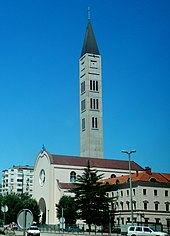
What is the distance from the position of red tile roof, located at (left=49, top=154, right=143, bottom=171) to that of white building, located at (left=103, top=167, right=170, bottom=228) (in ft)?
80.8

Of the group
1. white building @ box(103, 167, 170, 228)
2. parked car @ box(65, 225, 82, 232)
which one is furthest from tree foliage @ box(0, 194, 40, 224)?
parked car @ box(65, 225, 82, 232)

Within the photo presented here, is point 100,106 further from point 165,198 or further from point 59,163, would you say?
point 165,198

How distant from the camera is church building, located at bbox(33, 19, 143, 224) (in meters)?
106

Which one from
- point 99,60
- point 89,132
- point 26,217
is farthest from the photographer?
point 99,60

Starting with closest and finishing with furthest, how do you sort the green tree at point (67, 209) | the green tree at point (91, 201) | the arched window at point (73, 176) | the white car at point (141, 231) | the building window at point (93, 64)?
the white car at point (141, 231)
the green tree at point (91, 201)
the green tree at point (67, 209)
the arched window at point (73, 176)
the building window at point (93, 64)

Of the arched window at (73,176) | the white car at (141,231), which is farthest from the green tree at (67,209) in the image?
the white car at (141,231)

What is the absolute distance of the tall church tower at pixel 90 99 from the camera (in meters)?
127

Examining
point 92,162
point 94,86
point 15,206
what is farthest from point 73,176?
point 94,86

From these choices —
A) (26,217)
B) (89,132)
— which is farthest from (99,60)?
(26,217)

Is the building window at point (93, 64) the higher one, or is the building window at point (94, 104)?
the building window at point (93, 64)

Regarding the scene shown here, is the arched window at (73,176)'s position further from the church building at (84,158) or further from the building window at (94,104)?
the building window at (94,104)

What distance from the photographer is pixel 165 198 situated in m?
83.1

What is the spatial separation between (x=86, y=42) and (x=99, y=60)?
7.83 meters

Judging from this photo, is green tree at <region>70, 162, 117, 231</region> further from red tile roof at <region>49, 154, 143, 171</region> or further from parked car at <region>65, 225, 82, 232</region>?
red tile roof at <region>49, 154, 143, 171</region>
